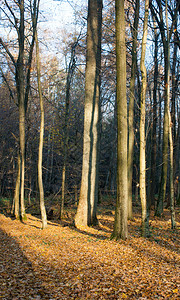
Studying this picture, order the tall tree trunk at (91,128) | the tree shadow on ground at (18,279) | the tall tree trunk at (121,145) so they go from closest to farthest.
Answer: the tree shadow on ground at (18,279)
the tall tree trunk at (121,145)
the tall tree trunk at (91,128)

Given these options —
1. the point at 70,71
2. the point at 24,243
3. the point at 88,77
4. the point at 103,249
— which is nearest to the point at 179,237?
the point at 103,249

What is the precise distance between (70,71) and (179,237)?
8.87m

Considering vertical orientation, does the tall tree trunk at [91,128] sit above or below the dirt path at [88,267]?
above

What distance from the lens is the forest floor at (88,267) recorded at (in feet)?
13.8

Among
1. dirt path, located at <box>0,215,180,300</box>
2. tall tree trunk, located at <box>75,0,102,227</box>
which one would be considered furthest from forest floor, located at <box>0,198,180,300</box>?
tall tree trunk, located at <box>75,0,102,227</box>

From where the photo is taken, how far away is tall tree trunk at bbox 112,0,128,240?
23.4 feet

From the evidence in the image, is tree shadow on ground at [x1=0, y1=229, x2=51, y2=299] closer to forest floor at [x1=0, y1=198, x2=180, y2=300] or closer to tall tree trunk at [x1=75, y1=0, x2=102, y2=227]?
forest floor at [x1=0, y1=198, x2=180, y2=300]

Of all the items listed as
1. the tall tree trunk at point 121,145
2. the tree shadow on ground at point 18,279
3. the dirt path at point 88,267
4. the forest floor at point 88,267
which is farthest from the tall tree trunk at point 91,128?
the tree shadow on ground at point 18,279

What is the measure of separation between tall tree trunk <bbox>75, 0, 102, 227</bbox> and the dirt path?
50.1 inches

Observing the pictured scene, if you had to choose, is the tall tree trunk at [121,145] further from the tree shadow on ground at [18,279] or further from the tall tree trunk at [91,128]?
the tree shadow on ground at [18,279]

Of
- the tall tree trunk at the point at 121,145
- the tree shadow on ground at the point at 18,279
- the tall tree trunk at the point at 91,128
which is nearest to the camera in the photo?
the tree shadow on ground at the point at 18,279

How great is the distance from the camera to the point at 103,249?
6.59m

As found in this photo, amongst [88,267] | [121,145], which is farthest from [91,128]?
[88,267]

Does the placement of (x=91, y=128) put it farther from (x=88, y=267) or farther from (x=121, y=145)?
(x=88, y=267)
